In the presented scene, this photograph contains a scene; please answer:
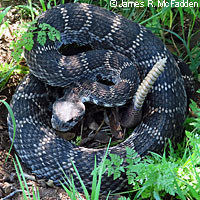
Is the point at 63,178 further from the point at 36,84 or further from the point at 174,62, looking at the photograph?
the point at 174,62

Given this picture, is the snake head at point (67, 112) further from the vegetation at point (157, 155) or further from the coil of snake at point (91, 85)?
the vegetation at point (157, 155)

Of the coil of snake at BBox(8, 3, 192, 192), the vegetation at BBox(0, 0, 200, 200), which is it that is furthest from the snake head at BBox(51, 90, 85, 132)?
the vegetation at BBox(0, 0, 200, 200)

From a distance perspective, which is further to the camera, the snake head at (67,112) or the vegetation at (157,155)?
the snake head at (67,112)

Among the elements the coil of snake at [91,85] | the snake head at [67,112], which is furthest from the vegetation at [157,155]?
the snake head at [67,112]

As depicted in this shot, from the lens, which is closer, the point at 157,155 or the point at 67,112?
the point at 157,155

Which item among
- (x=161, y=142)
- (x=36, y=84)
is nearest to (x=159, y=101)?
(x=161, y=142)

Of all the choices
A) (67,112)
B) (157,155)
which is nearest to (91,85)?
(67,112)

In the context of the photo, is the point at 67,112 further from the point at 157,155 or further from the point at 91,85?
the point at 157,155
